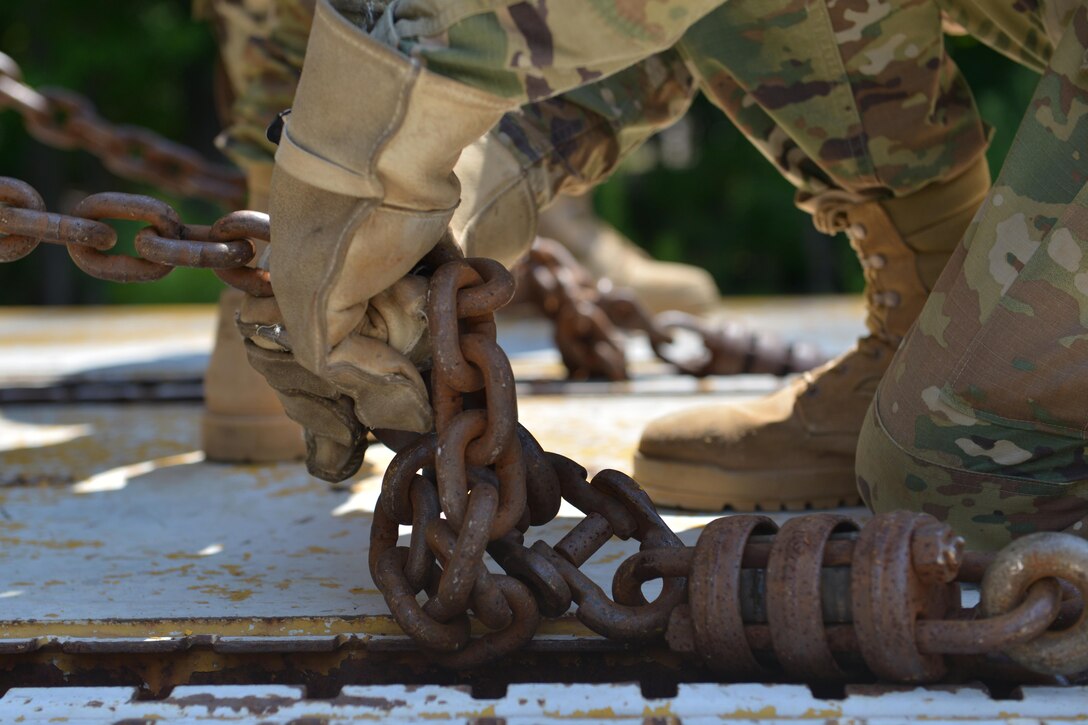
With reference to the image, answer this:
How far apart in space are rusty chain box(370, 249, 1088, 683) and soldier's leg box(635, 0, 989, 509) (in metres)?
0.59

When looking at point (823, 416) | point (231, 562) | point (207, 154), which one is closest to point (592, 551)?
point (231, 562)

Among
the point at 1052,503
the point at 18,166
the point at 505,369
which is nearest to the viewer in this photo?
the point at 505,369

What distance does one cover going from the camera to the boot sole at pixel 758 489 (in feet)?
6.11

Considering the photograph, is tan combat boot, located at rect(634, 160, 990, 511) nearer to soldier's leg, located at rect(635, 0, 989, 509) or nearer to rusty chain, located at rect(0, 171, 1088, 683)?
soldier's leg, located at rect(635, 0, 989, 509)

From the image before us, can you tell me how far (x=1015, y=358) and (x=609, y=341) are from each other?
173 centimetres

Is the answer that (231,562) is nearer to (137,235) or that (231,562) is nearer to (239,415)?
(137,235)

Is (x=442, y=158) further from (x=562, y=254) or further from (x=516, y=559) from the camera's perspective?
(x=562, y=254)

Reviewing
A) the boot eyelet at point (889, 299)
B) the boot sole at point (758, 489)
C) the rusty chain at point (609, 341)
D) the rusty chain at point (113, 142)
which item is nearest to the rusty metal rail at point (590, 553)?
the boot sole at point (758, 489)

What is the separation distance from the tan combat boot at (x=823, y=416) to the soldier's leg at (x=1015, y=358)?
1.20ft

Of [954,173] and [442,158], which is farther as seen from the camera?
[954,173]

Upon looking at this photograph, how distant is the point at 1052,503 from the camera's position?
143 centimetres

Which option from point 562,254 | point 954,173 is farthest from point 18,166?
point 954,173

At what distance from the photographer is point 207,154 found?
10070 millimetres

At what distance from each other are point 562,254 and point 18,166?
8.24 m
